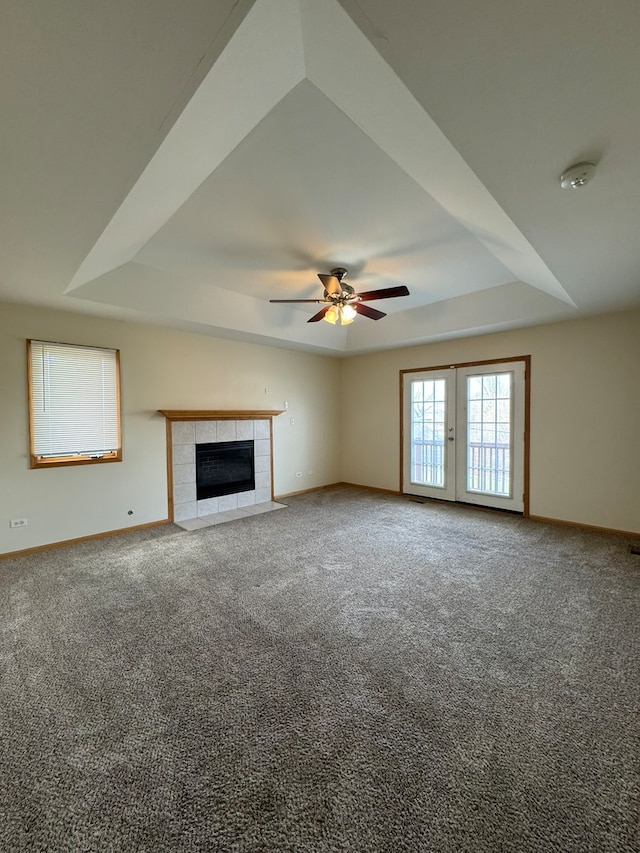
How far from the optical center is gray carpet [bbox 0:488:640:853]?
1.20 m

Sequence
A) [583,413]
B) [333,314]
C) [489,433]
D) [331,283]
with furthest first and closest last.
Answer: [489,433] → [583,413] → [333,314] → [331,283]

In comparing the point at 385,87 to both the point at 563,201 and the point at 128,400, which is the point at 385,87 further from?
the point at 128,400

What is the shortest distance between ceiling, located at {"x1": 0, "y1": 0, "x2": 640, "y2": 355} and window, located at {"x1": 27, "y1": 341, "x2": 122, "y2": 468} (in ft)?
2.13

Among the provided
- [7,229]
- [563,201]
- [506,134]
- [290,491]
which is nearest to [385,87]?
[506,134]

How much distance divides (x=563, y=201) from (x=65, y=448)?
4758mm

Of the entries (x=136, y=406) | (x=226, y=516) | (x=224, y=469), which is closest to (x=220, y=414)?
(x=224, y=469)

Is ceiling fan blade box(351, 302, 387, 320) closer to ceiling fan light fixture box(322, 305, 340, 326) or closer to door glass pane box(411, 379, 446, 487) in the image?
ceiling fan light fixture box(322, 305, 340, 326)

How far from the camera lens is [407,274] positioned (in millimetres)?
3744

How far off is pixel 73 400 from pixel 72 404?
0.05m

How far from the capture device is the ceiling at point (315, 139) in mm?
1095

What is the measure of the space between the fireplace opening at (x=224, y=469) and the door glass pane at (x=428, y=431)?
2700 millimetres

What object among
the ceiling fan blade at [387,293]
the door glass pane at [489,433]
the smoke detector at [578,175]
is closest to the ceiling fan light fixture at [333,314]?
the ceiling fan blade at [387,293]

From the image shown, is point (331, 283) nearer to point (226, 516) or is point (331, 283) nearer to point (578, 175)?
point (578, 175)

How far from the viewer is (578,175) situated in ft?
5.37
